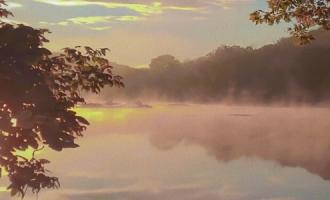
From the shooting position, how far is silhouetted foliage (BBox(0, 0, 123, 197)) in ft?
42.0

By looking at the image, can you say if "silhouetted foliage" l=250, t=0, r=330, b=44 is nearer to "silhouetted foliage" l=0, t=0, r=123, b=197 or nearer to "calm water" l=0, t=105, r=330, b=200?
"silhouetted foliage" l=0, t=0, r=123, b=197

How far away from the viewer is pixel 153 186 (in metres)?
69.9

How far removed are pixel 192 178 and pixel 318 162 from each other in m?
34.6

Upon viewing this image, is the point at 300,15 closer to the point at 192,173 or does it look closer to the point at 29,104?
the point at 29,104

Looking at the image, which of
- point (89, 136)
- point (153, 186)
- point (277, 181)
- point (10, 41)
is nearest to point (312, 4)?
point (10, 41)

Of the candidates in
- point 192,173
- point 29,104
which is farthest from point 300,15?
point 192,173

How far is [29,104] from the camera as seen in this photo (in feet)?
44.4

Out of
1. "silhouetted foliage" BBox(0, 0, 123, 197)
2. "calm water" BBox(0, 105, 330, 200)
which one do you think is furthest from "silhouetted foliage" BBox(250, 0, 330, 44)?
"calm water" BBox(0, 105, 330, 200)

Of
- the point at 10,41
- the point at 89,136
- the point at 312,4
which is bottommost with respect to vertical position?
the point at 89,136

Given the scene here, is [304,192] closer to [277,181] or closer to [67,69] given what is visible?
[277,181]

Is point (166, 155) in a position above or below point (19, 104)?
below

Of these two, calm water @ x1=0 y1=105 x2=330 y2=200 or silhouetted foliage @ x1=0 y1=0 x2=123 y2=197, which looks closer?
silhouetted foliage @ x1=0 y1=0 x2=123 y2=197

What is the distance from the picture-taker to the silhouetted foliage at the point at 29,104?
12.8 m

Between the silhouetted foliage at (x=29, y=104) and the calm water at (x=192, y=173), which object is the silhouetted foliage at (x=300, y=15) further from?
the calm water at (x=192, y=173)
